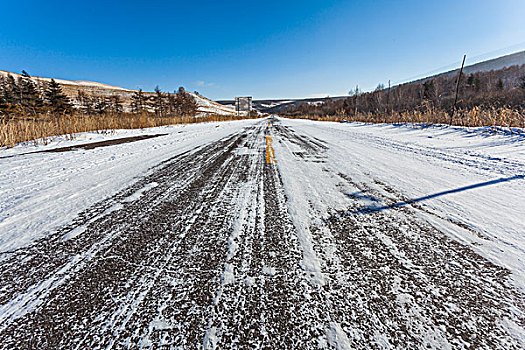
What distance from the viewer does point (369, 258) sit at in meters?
1.68

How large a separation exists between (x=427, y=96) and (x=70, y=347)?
78994 millimetres

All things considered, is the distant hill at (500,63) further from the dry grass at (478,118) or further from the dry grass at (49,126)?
the dry grass at (49,126)

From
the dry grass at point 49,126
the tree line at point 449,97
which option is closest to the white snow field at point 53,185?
the dry grass at point 49,126

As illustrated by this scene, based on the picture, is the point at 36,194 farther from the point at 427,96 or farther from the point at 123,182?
the point at 427,96

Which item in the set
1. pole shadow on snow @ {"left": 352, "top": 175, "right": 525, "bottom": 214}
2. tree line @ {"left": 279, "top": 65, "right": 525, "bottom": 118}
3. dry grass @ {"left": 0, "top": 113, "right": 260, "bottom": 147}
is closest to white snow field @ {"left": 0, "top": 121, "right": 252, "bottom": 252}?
dry grass @ {"left": 0, "top": 113, "right": 260, "bottom": 147}

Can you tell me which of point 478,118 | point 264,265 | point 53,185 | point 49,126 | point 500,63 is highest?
point 500,63

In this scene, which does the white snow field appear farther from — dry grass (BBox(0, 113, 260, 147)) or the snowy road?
dry grass (BBox(0, 113, 260, 147))

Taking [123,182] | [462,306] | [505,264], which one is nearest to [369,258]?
[462,306]

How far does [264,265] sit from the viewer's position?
5.26 feet

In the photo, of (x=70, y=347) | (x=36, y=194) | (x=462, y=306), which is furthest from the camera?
(x=36, y=194)

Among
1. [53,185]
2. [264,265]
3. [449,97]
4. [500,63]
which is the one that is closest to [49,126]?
[53,185]

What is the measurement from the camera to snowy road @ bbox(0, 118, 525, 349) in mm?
1104

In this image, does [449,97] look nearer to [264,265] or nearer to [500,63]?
[264,265]

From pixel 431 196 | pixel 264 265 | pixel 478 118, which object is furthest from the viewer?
pixel 478 118
